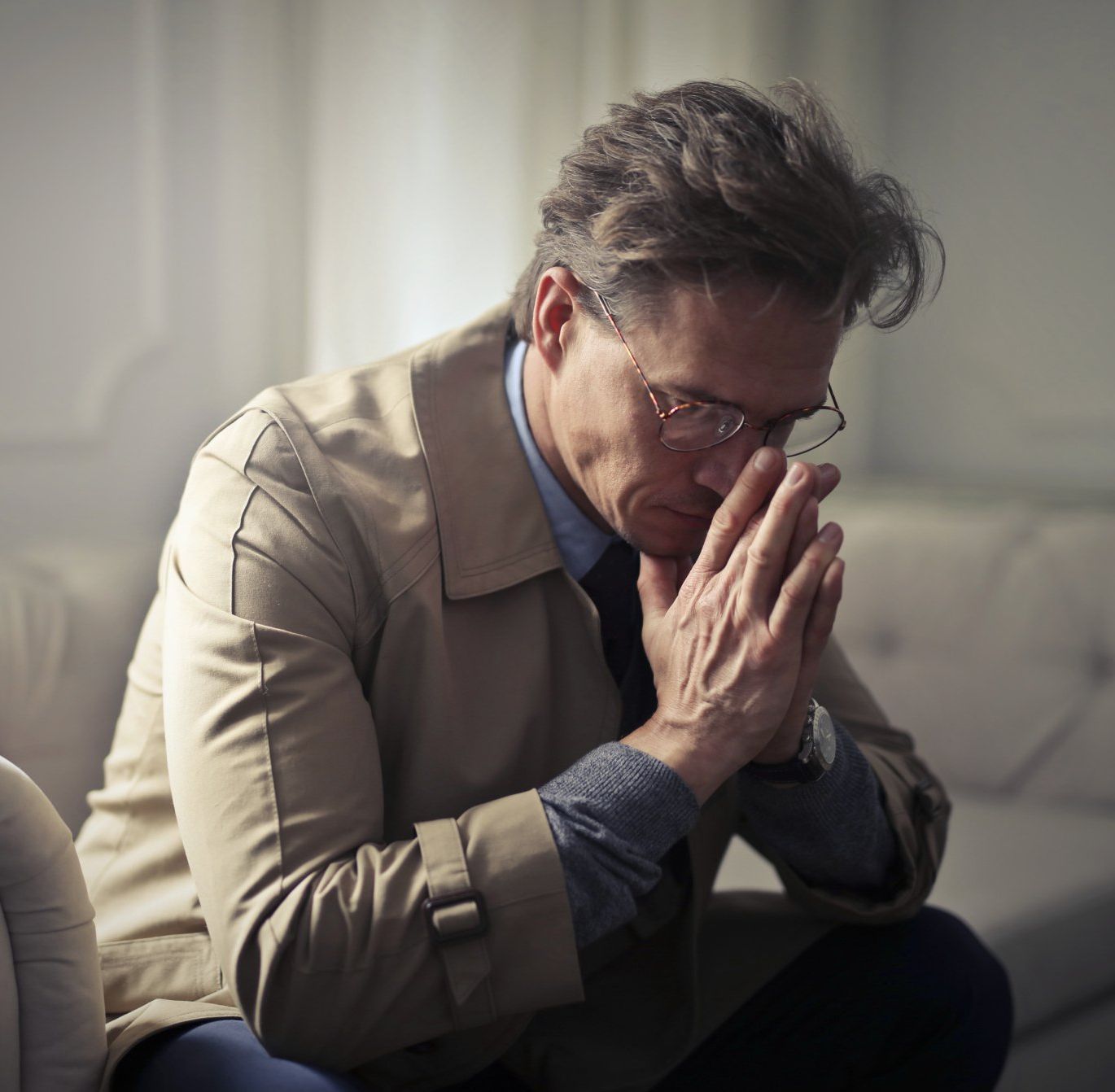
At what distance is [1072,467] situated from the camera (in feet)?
6.95

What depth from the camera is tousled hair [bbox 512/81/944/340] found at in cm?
91

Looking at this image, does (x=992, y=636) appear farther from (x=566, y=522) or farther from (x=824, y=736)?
(x=566, y=522)

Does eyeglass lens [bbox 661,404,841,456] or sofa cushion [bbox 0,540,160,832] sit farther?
sofa cushion [bbox 0,540,160,832]

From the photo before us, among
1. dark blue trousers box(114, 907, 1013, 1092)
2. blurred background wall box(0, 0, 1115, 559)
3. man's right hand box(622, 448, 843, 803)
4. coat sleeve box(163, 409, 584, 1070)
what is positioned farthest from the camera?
blurred background wall box(0, 0, 1115, 559)

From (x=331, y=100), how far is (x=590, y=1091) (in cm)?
142

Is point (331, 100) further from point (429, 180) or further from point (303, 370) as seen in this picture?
point (303, 370)

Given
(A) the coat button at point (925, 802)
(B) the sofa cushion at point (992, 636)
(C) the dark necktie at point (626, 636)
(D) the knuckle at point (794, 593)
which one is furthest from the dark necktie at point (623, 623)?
(B) the sofa cushion at point (992, 636)

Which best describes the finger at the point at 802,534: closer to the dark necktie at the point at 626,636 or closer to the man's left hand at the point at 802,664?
the man's left hand at the point at 802,664

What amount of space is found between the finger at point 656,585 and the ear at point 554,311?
20cm

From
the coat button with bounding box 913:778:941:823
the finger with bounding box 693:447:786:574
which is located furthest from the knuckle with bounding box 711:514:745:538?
the coat button with bounding box 913:778:941:823

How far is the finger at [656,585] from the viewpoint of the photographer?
1.01 metres

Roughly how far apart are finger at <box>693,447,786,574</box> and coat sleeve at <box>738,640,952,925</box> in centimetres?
31

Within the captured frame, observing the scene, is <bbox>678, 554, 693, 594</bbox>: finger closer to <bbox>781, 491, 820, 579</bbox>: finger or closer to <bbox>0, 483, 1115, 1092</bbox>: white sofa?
<bbox>781, 491, 820, 579</bbox>: finger

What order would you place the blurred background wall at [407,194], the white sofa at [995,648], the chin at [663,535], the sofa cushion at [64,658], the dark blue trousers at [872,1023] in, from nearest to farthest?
1. the chin at [663,535]
2. the dark blue trousers at [872,1023]
3. the sofa cushion at [64,658]
4. the blurred background wall at [407,194]
5. the white sofa at [995,648]
